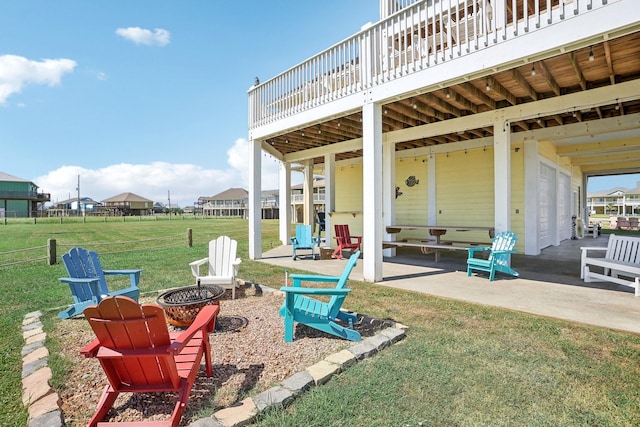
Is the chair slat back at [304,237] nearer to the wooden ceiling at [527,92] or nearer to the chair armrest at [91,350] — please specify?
the wooden ceiling at [527,92]

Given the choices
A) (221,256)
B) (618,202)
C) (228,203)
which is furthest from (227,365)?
(228,203)

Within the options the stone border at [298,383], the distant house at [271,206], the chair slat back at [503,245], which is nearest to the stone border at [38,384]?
the stone border at [298,383]

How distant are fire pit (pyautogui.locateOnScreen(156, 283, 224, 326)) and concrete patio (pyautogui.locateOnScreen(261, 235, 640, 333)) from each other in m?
3.17

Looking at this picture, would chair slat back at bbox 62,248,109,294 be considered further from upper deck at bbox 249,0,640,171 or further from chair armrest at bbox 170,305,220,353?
upper deck at bbox 249,0,640,171

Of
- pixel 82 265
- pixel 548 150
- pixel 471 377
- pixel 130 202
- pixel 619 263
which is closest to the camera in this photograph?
pixel 471 377

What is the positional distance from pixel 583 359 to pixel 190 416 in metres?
3.10

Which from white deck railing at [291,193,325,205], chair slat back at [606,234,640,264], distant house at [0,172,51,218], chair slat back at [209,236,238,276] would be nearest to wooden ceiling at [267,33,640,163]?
chair slat back at [606,234,640,264]

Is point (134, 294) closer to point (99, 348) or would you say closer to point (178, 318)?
point (178, 318)

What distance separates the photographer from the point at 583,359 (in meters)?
2.63

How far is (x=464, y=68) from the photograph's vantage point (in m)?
4.61

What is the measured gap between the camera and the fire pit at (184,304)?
339 centimetres

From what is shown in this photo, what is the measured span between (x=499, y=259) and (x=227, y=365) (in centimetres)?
536

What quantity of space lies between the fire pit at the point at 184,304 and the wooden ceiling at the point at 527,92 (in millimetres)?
5074

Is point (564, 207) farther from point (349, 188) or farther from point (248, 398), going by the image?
point (248, 398)
